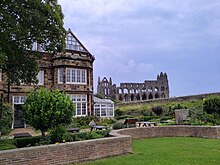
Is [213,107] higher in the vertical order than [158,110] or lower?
higher

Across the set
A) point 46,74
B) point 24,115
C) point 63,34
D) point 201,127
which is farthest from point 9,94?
point 201,127

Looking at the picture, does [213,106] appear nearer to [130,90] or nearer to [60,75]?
[60,75]

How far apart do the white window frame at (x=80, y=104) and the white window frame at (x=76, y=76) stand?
5.55ft

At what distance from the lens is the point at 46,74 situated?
2294 centimetres

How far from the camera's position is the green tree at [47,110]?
8719 mm

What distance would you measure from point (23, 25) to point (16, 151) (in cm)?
415

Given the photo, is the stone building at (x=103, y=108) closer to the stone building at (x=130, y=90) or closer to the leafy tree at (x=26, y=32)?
the leafy tree at (x=26, y=32)

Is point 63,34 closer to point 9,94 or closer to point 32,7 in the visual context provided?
point 32,7

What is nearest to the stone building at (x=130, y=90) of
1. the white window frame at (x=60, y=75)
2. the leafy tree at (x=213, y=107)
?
the white window frame at (x=60, y=75)

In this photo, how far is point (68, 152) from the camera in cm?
721

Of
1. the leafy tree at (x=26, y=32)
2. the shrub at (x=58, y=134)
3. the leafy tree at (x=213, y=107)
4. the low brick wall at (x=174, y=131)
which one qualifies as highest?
the leafy tree at (x=26, y=32)

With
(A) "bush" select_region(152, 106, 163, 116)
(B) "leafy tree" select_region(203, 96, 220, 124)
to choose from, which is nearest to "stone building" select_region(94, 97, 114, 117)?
(A) "bush" select_region(152, 106, 163, 116)

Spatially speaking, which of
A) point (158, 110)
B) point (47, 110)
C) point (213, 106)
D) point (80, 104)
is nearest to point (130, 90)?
point (158, 110)

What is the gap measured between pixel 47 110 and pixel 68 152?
2.32 m
